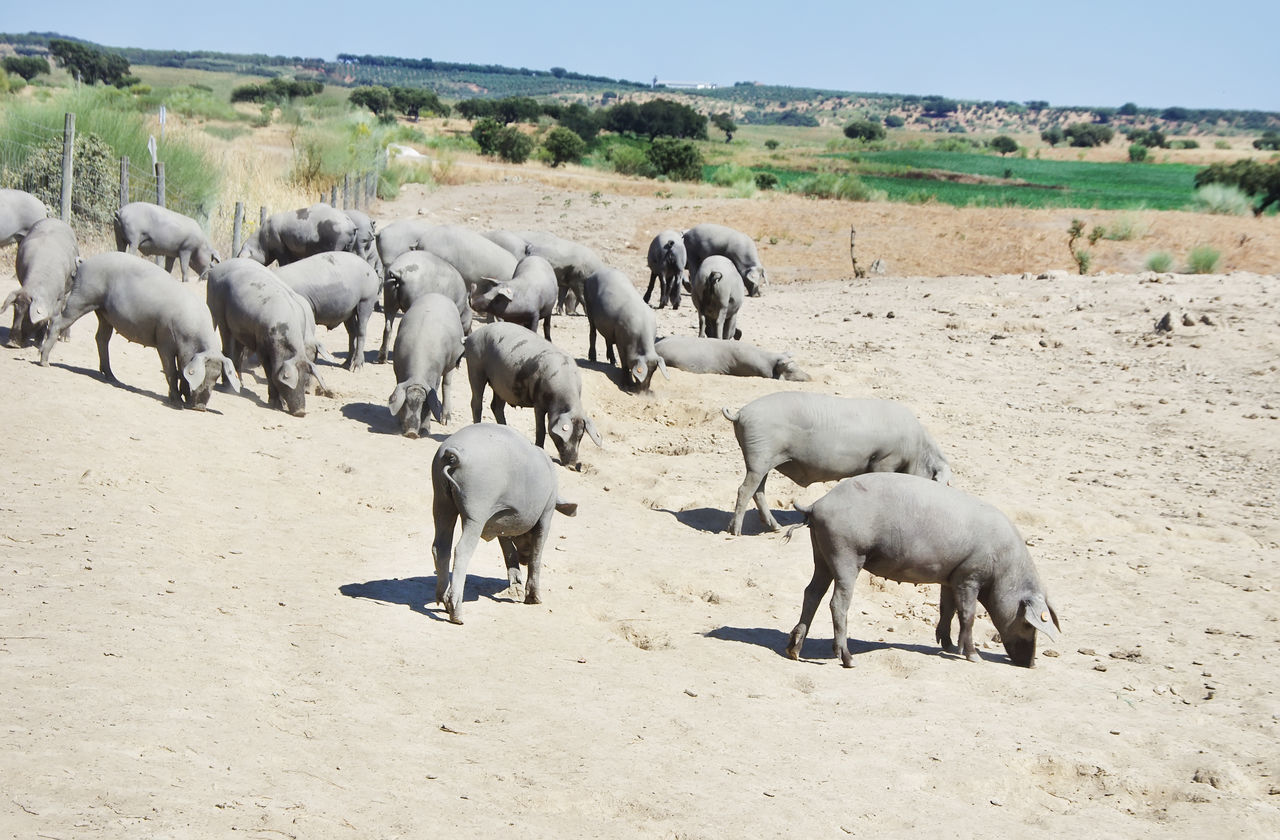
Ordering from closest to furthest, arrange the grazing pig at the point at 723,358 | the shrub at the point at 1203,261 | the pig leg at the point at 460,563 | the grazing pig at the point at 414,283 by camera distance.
Result: the pig leg at the point at 460,563 → the grazing pig at the point at 414,283 → the grazing pig at the point at 723,358 → the shrub at the point at 1203,261

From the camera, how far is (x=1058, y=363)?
1820 cm

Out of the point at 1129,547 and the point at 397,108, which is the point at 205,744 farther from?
the point at 397,108

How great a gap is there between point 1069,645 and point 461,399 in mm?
7534

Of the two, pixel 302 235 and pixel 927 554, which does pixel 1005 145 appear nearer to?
pixel 302 235

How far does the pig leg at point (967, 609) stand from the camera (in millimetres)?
7660

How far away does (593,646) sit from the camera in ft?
23.7

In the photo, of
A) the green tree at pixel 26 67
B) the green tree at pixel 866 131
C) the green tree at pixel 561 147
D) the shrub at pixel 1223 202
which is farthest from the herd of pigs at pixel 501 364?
the green tree at pixel 866 131

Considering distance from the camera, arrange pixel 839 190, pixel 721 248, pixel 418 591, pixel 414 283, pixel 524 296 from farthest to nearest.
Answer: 1. pixel 839 190
2. pixel 721 248
3. pixel 524 296
4. pixel 414 283
5. pixel 418 591

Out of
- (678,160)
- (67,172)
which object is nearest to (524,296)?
(67,172)

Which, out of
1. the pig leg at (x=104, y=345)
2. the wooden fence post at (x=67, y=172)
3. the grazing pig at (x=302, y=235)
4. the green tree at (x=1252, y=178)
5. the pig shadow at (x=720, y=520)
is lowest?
the pig shadow at (x=720, y=520)

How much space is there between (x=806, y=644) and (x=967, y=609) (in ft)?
3.45

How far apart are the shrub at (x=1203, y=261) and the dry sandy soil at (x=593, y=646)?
1131cm

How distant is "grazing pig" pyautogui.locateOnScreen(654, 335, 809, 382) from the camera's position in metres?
15.8

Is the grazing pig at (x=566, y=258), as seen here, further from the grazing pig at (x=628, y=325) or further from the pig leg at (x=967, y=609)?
the pig leg at (x=967, y=609)
